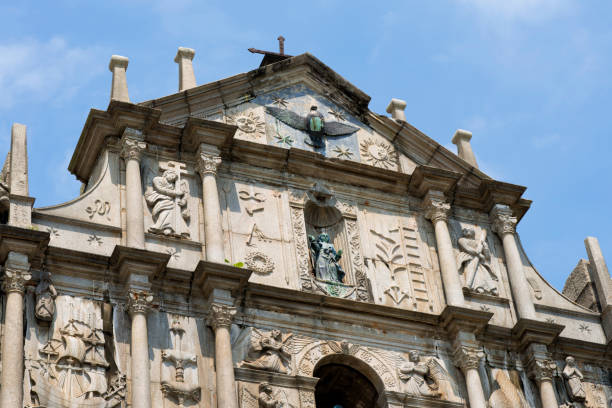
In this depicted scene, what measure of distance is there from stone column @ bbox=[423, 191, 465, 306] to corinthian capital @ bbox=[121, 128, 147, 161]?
4.55 meters

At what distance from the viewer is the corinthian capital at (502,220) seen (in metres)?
22.7

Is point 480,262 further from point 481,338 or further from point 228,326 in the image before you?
point 228,326

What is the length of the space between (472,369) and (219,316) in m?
3.76

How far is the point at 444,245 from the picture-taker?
71.9ft

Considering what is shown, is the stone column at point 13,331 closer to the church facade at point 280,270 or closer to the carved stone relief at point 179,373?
the church facade at point 280,270

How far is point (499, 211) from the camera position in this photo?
74.9ft

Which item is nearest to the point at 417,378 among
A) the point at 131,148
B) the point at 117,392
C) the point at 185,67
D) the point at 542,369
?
the point at 542,369

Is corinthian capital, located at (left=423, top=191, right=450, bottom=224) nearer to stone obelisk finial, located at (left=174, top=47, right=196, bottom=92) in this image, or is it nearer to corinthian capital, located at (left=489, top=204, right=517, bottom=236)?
corinthian capital, located at (left=489, top=204, right=517, bottom=236)

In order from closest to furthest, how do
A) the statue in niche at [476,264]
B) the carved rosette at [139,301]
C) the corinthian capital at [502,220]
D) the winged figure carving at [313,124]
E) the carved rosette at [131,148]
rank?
the carved rosette at [139,301] → the carved rosette at [131,148] → the statue in niche at [476,264] → the winged figure carving at [313,124] → the corinthian capital at [502,220]

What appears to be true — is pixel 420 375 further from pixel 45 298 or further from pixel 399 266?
pixel 45 298

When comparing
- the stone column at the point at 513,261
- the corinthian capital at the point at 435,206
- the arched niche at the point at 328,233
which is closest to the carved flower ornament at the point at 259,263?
the arched niche at the point at 328,233

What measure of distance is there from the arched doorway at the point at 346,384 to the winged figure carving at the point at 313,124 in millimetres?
→ 3852

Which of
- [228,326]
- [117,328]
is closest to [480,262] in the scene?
[228,326]

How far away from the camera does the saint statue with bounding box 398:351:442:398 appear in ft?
66.2
